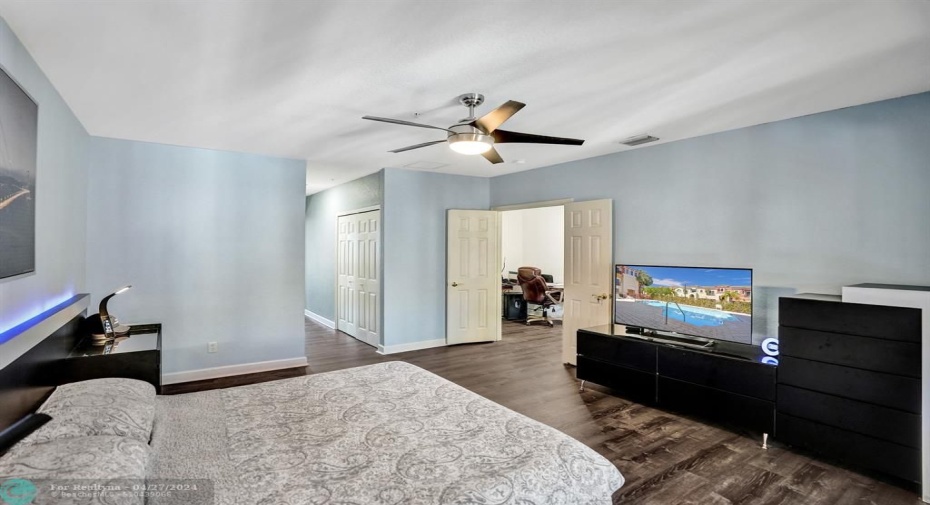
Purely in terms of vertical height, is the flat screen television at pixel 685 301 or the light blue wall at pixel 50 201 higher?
the light blue wall at pixel 50 201

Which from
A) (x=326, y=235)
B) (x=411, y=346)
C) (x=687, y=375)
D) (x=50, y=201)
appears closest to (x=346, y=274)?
(x=326, y=235)

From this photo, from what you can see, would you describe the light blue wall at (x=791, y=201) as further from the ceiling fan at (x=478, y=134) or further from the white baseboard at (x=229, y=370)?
the white baseboard at (x=229, y=370)

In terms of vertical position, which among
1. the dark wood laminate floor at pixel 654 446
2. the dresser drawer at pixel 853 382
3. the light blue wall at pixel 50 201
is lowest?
the dark wood laminate floor at pixel 654 446

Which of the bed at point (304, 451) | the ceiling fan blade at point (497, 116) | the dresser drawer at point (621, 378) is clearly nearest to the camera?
the bed at point (304, 451)

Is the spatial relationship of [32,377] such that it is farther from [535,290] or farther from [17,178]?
[535,290]

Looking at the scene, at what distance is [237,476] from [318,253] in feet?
22.4

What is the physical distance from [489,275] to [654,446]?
3.63 metres

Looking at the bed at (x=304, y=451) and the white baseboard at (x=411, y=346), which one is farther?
the white baseboard at (x=411, y=346)

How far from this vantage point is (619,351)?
13.1 feet

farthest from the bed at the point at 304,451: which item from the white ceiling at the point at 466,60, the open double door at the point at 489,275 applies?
the open double door at the point at 489,275

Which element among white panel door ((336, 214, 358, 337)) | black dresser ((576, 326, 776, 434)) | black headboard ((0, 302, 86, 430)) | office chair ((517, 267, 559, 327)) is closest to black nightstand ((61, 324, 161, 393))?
black headboard ((0, 302, 86, 430))

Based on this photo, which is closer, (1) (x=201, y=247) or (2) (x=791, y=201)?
(2) (x=791, y=201)

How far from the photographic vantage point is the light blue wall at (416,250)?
18.5ft

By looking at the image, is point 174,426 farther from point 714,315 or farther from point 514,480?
point 714,315
